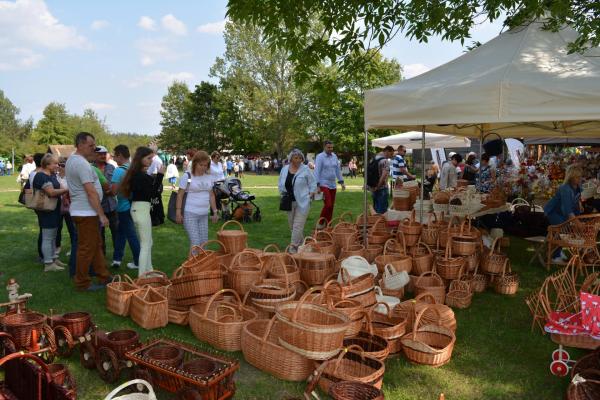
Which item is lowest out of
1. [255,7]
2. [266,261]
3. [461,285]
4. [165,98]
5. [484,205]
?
[461,285]

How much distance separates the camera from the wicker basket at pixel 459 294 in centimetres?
475

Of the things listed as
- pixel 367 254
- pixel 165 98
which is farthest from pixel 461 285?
pixel 165 98

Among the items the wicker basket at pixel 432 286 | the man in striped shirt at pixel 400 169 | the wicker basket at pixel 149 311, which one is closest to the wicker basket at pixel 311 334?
the wicker basket at pixel 149 311

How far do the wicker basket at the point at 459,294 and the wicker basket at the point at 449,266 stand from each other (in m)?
0.08

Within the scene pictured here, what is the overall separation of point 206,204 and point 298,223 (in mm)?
1816

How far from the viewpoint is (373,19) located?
17.1 feet

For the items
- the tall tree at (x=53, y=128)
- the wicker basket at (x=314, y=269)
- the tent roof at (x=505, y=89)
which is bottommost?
the wicker basket at (x=314, y=269)

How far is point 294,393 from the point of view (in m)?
3.10

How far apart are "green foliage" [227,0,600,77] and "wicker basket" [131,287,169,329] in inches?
114

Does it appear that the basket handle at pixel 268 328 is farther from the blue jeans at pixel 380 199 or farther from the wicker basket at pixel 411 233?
the blue jeans at pixel 380 199

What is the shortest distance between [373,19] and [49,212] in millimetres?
4775

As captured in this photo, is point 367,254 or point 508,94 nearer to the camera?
point 508,94

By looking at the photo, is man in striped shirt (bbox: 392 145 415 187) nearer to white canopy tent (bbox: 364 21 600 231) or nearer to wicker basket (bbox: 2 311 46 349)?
white canopy tent (bbox: 364 21 600 231)

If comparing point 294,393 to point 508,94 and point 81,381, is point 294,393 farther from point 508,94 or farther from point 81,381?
point 508,94
